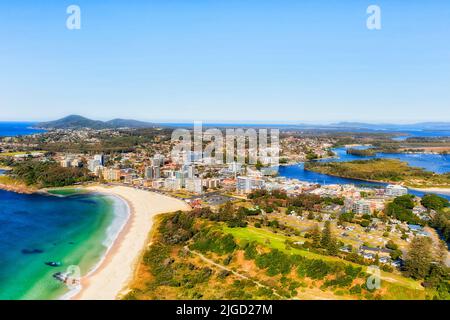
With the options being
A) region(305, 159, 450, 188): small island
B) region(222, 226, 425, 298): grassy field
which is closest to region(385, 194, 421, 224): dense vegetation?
region(222, 226, 425, 298): grassy field

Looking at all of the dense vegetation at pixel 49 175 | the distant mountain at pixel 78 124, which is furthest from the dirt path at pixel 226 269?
the distant mountain at pixel 78 124

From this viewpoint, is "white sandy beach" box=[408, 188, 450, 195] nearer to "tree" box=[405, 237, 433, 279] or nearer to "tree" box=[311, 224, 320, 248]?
"tree" box=[311, 224, 320, 248]

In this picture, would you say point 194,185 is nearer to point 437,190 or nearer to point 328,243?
point 328,243

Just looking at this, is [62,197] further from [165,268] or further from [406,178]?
[406,178]

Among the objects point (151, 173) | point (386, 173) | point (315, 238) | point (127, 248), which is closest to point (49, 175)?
point (151, 173)

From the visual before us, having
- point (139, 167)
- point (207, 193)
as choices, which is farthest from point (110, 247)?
point (139, 167)
